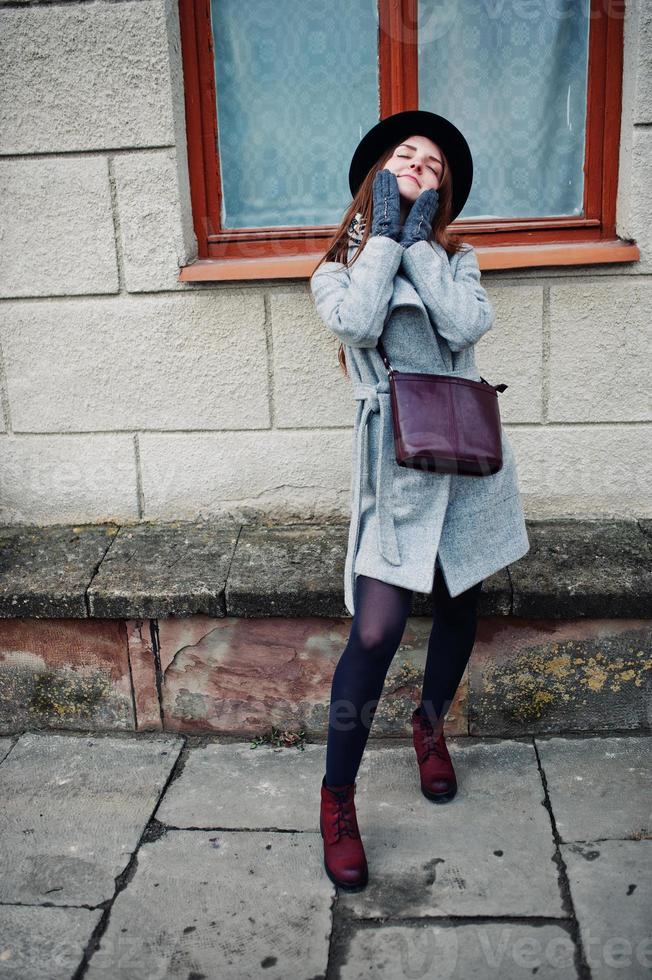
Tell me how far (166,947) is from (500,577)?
1436mm

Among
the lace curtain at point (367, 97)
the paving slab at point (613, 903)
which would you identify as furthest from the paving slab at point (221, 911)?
the lace curtain at point (367, 97)

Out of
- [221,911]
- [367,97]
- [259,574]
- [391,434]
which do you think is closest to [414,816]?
[221,911]

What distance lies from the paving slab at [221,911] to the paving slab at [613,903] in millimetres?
630

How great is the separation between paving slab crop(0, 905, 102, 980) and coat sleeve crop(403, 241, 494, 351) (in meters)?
1.73

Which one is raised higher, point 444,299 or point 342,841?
point 444,299

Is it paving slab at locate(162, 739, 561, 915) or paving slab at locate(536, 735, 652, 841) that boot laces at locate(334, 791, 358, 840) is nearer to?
paving slab at locate(162, 739, 561, 915)

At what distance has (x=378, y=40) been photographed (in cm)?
290

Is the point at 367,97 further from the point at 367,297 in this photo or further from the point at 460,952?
the point at 460,952

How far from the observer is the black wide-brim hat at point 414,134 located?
2.26 meters

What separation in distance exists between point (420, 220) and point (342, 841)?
1633 mm

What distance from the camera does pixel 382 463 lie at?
212 centimetres

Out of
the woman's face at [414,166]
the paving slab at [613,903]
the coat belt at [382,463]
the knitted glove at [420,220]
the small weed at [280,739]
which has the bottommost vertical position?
the small weed at [280,739]

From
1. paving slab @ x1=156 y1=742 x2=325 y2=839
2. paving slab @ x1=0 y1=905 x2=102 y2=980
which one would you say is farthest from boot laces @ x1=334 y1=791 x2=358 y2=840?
paving slab @ x1=0 y1=905 x2=102 y2=980

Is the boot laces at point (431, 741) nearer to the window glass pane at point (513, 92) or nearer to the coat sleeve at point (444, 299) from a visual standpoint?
the coat sleeve at point (444, 299)
